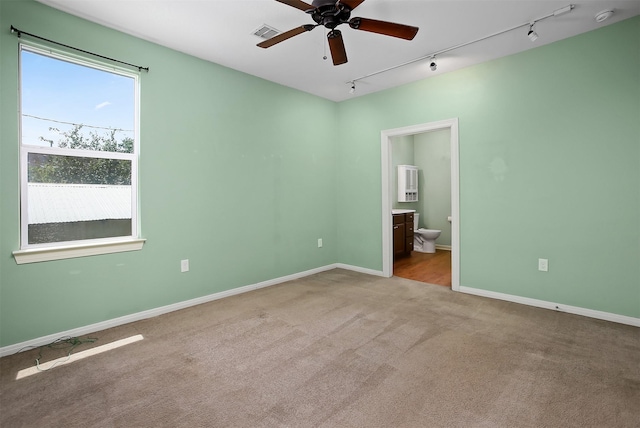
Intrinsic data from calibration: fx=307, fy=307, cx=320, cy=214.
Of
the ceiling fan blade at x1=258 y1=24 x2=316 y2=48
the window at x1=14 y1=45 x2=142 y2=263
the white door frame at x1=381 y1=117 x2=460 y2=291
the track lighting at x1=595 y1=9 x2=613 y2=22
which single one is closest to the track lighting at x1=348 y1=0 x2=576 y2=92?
the track lighting at x1=595 y1=9 x2=613 y2=22

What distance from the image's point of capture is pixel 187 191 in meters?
3.31

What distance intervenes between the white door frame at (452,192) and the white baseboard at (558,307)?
0.90 feet

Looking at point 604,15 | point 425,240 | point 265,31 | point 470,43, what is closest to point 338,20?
point 265,31

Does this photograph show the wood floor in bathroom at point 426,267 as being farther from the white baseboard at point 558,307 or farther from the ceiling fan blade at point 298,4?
the ceiling fan blade at point 298,4

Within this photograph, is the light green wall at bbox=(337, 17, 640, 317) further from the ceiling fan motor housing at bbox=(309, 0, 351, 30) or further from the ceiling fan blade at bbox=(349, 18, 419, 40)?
the ceiling fan motor housing at bbox=(309, 0, 351, 30)

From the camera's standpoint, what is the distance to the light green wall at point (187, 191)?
7.80 ft

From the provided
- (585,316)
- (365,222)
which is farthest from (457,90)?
(585,316)

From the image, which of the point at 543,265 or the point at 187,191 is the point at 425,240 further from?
the point at 187,191

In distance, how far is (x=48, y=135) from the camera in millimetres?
2537

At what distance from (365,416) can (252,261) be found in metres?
2.59

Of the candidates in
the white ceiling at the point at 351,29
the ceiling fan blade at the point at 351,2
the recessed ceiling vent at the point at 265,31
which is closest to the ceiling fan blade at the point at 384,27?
the ceiling fan blade at the point at 351,2

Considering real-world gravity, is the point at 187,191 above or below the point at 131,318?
above

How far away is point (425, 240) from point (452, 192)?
2726 millimetres

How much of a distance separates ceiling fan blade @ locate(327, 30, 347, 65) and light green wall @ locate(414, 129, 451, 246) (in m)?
4.58
